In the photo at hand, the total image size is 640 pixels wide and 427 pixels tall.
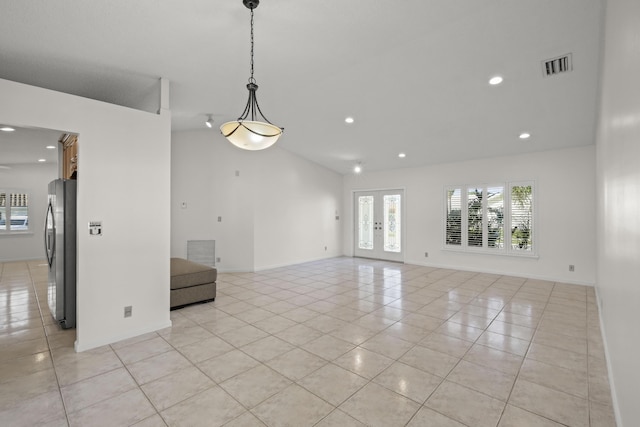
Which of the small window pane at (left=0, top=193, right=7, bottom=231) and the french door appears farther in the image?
the french door

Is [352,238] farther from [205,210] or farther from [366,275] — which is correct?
[205,210]

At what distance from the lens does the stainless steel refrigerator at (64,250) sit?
331 cm

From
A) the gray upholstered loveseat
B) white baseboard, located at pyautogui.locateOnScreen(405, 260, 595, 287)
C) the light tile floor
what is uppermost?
the gray upholstered loveseat

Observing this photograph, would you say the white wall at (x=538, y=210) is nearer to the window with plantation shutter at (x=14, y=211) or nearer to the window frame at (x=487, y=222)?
the window frame at (x=487, y=222)

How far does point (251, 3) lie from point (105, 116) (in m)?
2.01

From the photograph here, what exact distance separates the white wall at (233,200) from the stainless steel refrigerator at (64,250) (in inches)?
110

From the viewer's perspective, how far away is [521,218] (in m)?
6.11

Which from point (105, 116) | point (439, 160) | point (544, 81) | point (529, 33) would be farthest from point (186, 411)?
point (439, 160)

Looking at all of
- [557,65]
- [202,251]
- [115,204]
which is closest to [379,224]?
[202,251]

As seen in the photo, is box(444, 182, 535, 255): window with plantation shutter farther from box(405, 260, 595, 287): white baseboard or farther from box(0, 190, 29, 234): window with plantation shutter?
box(0, 190, 29, 234): window with plantation shutter

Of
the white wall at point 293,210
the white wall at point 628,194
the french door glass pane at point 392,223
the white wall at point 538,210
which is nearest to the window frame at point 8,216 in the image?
the white wall at point 293,210

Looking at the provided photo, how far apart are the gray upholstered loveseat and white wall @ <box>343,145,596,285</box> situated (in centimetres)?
529

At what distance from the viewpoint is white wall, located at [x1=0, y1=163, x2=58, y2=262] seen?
7773 millimetres

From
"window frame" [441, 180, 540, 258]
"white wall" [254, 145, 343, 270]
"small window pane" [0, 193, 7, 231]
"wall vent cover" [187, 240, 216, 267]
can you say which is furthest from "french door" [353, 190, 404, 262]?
"small window pane" [0, 193, 7, 231]
